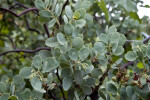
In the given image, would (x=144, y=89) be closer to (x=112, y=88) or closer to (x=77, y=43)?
(x=112, y=88)

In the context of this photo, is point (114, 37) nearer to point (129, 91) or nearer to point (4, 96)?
point (129, 91)

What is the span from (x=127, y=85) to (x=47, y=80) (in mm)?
221

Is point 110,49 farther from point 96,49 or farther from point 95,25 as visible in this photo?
point 95,25

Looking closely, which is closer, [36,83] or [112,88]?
[36,83]

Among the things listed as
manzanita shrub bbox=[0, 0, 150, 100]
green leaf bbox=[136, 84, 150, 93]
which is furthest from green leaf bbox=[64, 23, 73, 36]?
green leaf bbox=[136, 84, 150, 93]

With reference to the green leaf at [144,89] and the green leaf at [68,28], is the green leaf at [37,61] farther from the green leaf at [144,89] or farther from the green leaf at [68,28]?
the green leaf at [144,89]

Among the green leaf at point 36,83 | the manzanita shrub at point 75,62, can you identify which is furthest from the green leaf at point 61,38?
the green leaf at point 36,83

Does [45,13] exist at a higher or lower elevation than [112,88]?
higher

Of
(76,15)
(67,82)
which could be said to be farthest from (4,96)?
(76,15)

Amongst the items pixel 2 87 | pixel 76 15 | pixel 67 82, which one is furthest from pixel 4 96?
pixel 76 15

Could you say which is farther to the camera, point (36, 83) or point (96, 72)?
point (96, 72)

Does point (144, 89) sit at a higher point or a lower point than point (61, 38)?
lower

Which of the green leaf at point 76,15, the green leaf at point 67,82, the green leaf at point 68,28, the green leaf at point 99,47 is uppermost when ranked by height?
the green leaf at point 76,15

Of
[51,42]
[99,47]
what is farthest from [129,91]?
[51,42]
